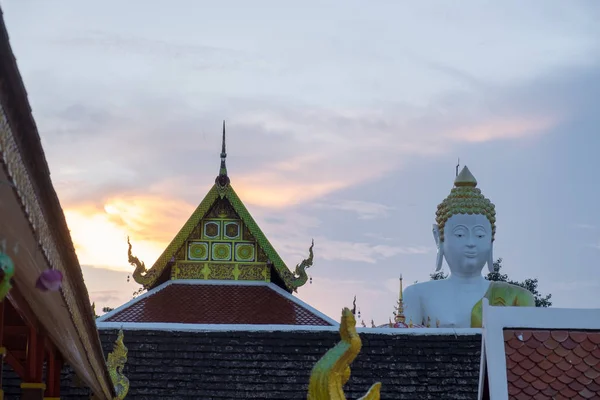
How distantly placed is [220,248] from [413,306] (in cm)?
304

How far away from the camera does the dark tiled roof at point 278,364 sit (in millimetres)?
13281

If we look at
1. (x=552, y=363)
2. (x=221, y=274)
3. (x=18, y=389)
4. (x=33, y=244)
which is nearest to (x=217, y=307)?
(x=221, y=274)

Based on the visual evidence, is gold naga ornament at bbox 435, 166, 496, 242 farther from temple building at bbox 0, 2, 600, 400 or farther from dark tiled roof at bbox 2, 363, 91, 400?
dark tiled roof at bbox 2, 363, 91, 400

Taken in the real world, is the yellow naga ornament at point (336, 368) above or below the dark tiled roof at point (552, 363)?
below

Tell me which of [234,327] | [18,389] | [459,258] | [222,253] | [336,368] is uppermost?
[222,253]

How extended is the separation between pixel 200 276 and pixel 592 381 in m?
10.7

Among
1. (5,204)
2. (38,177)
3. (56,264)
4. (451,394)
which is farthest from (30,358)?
(451,394)

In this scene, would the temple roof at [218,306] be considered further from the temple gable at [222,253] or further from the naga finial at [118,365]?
the naga finial at [118,365]

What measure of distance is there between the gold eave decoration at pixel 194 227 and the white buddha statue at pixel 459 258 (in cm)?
186

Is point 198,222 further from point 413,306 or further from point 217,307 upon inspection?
point 413,306

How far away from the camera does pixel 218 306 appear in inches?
713

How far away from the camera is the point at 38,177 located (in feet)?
15.1

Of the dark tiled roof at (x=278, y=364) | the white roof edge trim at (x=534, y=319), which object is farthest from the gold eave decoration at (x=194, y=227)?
the white roof edge trim at (x=534, y=319)

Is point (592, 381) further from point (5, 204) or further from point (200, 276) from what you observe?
point (200, 276)
